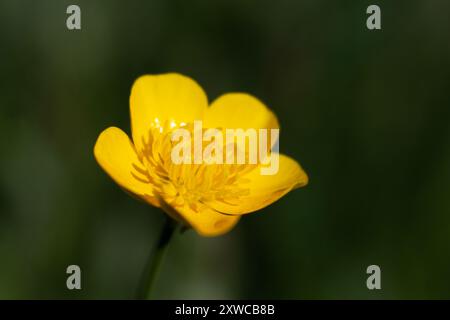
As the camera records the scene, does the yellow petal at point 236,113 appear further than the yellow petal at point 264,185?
Yes

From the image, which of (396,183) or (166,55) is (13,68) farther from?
(396,183)

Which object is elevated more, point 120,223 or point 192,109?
point 192,109

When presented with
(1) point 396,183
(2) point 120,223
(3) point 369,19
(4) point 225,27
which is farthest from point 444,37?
(2) point 120,223

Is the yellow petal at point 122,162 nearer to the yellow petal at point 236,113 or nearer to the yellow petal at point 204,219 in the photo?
the yellow petal at point 204,219

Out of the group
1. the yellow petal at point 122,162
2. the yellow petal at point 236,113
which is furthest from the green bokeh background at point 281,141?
the yellow petal at point 122,162

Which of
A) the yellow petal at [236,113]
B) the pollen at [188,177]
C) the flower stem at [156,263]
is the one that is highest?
the yellow petal at [236,113]

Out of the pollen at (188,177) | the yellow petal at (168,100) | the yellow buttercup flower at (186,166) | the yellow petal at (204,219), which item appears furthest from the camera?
the yellow petal at (168,100)

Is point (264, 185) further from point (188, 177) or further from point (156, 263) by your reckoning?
point (156, 263)
